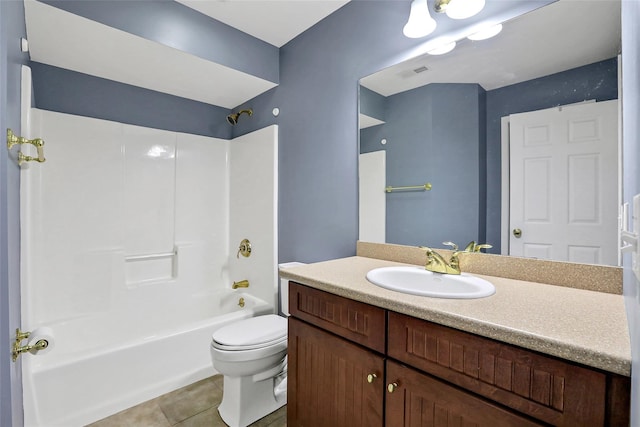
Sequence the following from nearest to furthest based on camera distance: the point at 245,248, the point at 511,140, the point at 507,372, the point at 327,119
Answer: the point at 507,372
the point at 511,140
the point at 327,119
the point at 245,248

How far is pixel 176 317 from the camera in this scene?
8.40 ft

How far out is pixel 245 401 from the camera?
5.42 ft

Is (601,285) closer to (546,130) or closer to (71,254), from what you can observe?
(546,130)

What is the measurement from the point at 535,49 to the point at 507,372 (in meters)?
1.20

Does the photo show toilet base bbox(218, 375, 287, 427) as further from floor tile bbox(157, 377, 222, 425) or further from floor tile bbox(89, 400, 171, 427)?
floor tile bbox(89, 400, 171, 427)

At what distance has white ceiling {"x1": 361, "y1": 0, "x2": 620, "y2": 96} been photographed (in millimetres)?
1016

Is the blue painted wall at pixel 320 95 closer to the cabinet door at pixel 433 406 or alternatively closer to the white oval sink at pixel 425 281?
the white oval sink at pixel 425 281

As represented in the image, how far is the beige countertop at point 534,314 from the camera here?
62cm

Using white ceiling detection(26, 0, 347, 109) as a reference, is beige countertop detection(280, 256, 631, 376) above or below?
below

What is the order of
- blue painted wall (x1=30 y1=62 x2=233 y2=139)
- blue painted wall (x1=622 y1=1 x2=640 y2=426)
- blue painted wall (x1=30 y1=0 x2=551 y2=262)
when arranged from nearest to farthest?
blue painted wall (x1=622 y1=1 x2=640 y2=426), blue painted wall (x1=30 y1=0 x2=551 y2=262), blue painted wall (x1=30 y1=62 x2=233 y2=139)

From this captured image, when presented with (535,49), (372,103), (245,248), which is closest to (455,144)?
(535,49)

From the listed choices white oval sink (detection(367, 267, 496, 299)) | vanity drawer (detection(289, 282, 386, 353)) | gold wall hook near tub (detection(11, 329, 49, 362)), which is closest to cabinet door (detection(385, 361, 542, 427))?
vanity drawer (detection(289, 282, 386, 353))

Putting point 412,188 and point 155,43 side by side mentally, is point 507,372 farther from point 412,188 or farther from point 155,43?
point 155,43

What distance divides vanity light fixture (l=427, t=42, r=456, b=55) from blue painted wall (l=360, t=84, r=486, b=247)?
15 centimetres
